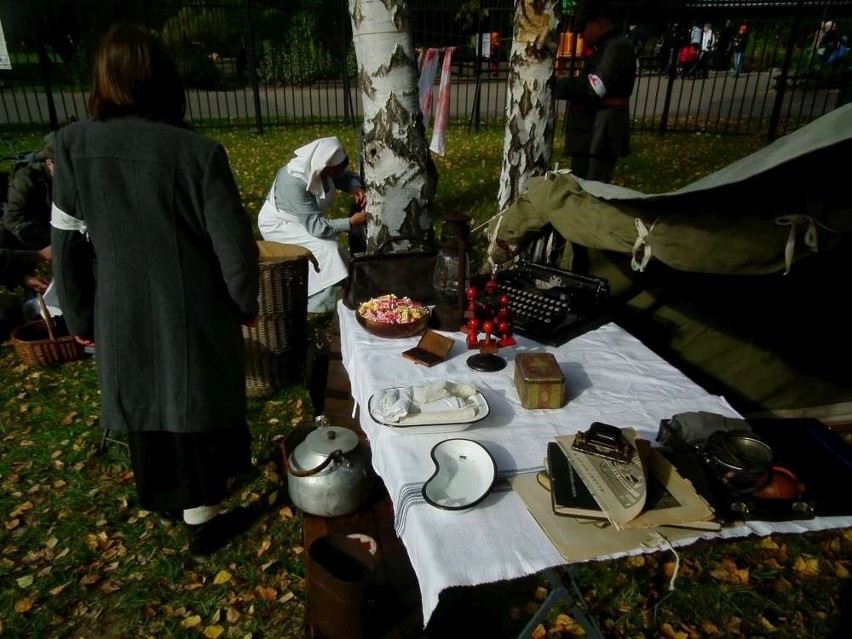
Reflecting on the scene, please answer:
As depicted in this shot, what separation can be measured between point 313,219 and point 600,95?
3049mm

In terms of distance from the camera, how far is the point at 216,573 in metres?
2.68

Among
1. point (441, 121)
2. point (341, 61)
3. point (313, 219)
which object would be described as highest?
point (341, 61)

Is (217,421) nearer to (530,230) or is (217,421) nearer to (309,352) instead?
(309,352)

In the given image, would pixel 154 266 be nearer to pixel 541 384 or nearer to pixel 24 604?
pixel 541 384

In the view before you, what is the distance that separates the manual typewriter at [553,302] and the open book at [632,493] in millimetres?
947

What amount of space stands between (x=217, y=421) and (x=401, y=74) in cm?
229

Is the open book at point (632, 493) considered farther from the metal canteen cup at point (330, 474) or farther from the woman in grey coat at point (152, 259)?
the woman in grey coat at point (152, 259)

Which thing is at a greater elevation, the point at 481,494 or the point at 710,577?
the point at 481,494

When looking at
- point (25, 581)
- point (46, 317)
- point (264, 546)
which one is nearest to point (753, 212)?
point (264, 546)

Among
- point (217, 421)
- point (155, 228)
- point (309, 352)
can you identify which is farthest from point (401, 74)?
point (217, 421)

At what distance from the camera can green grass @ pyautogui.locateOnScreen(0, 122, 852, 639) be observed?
2447 mm

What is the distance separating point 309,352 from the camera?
3.59 m

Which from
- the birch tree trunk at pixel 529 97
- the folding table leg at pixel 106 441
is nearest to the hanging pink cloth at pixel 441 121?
the birch tree trunk at pixel 529 97

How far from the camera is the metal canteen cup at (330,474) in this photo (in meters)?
2.27
